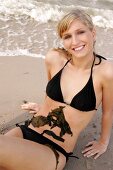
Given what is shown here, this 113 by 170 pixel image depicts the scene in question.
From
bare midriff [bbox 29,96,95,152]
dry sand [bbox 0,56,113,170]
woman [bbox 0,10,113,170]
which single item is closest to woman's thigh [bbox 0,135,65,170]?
woman [bbox 0,10,113,170]

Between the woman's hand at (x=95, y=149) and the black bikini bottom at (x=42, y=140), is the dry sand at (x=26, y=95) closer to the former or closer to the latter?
the woman's hand at (x=95, y=149)

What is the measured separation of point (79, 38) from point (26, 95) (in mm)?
1512

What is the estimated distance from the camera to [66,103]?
328cm

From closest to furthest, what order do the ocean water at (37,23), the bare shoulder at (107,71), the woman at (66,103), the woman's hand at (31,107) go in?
the woman at (66,103) < the bare shoulder at (107,71) < the woman's hand at (31,107) < the ocean water at (37,23)

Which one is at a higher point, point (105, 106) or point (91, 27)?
point (91, 27)

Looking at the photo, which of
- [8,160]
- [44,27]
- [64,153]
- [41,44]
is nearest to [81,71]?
[64,153]

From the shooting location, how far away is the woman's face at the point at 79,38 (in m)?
3.11

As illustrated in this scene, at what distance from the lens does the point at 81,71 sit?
3359 mm

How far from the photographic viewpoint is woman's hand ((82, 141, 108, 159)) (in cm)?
353

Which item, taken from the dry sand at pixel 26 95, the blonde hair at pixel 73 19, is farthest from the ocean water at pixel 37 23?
the blonde hair at pixel 73 19

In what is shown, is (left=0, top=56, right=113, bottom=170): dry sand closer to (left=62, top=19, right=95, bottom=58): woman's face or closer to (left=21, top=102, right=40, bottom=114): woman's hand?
(left=21, top=102, right=40, bottom=114): woman's hand

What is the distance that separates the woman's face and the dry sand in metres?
1.05

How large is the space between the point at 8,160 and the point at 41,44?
3359mm

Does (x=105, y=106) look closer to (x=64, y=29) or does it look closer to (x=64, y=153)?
(x=64, y=153)
